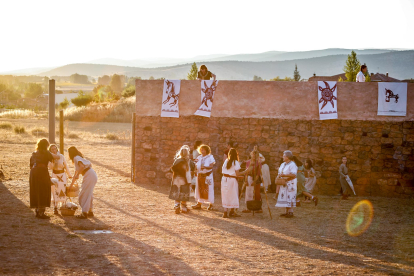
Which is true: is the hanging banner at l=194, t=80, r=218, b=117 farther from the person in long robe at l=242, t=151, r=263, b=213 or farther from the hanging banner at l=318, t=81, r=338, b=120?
the person in long robe at l=242, t=151, r=263, b=213

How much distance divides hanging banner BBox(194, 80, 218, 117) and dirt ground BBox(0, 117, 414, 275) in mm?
3298

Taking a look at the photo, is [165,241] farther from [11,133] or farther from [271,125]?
[11,133]

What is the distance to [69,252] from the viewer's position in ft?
26.1

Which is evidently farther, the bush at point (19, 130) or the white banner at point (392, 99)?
the bush at point (19, 130)

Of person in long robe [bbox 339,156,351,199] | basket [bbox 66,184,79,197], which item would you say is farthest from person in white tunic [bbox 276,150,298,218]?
basket [bbox 66,184,79,197]

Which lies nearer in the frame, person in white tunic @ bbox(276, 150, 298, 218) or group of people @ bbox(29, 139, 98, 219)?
group of people @ bbox(29, 139, 98, 219)

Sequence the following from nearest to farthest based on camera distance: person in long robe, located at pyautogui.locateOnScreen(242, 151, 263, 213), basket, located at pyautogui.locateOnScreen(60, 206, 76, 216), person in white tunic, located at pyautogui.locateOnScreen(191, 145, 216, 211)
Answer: basket, located at pyautogui.locateOnScreen(60, 206, 76, 216) → person in long robe, located at pyautogui.locateOnScreen(242, 151, 263, 213) → person in white tunic, located at pyautogui.locateOnScreen(191, 145, 216, 211)

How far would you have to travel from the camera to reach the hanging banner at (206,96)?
15492 millimetres

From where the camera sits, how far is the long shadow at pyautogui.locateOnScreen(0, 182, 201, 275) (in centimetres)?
713

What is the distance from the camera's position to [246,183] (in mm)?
11844

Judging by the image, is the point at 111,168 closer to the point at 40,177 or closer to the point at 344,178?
the point at 40,177

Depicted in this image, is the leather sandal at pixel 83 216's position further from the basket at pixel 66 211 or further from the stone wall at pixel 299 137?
the stone wall at pixel 299 137

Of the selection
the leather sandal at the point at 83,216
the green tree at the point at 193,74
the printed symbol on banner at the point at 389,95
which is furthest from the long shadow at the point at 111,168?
the green tree at the point at 193,74

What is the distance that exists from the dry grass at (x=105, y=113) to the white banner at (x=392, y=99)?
35846 mm
